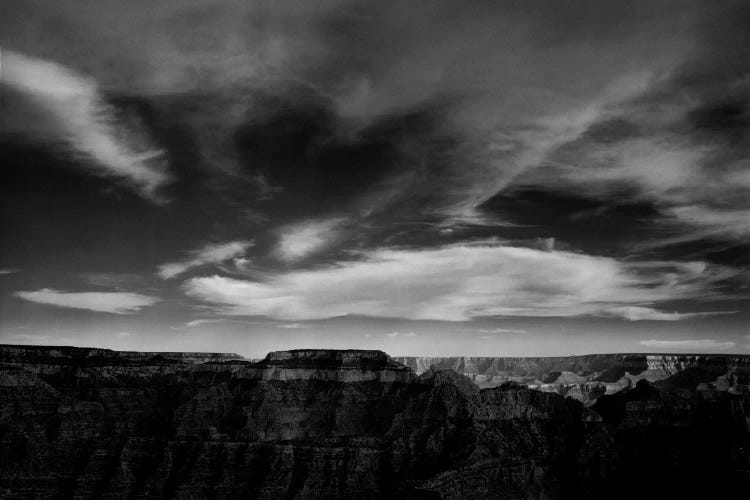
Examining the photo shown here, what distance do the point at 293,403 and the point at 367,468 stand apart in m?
32.6

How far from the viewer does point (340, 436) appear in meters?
83.9

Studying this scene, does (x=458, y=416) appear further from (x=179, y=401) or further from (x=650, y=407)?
(x=179, y=401)

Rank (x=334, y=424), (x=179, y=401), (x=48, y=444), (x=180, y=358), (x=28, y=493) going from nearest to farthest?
(x=28, y=493), (x=48, y=444), (x=334, y=424), (x=179, y=401), (x=180, y=358)

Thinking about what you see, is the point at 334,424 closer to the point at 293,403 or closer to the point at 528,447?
the point at 293,403

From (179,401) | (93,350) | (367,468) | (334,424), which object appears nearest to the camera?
(367,468)

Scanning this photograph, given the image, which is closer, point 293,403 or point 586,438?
point 586,438

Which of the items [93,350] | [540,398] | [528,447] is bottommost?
[528,447]

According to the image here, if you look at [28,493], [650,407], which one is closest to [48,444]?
[28,493]

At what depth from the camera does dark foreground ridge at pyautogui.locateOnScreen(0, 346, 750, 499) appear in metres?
73.0

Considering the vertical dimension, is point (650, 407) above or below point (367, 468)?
above

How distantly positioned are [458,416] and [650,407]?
30.7 metres

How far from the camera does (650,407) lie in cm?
9169

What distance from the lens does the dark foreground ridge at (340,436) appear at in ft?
240

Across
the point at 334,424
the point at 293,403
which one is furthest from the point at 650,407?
the point at 293,403
